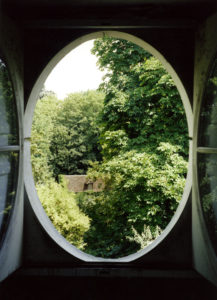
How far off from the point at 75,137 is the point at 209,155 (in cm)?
1962

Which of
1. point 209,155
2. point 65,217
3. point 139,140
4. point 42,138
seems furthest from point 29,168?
point 42,138

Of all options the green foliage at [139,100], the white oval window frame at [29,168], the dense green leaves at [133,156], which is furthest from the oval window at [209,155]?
the green foliage at [139,100]

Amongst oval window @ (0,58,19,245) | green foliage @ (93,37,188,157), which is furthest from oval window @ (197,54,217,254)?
green foliage @ (93,37,188,157)

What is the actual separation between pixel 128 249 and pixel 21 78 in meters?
9.37

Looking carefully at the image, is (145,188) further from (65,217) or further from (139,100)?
(65,217)

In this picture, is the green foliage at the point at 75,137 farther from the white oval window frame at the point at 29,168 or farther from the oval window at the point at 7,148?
the oval window at the point at 7,148

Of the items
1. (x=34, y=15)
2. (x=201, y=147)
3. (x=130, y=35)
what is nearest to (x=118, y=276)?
(x=201, y=147)

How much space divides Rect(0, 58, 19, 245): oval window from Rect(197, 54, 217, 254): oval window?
78.8 inches

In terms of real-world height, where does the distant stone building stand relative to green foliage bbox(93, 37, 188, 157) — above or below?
below

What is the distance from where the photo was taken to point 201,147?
2998mm

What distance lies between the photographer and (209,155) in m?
2.85

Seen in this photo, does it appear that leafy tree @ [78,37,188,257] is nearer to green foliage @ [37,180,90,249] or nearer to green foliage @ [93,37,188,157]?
green foliage @ [93,37,188,157]

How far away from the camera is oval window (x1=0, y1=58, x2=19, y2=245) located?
9.25 feet

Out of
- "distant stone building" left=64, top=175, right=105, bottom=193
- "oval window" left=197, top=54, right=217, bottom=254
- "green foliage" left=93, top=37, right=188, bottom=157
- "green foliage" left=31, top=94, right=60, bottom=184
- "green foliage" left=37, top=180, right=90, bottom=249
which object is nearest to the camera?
"oval window" left=197, top=54, right=217, bottom=254
